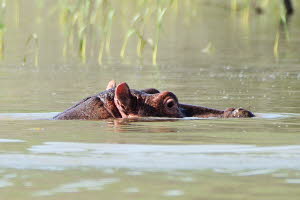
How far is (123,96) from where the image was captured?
7031 millimetres

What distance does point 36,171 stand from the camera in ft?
15.7

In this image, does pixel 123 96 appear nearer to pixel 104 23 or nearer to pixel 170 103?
pixel 170 103

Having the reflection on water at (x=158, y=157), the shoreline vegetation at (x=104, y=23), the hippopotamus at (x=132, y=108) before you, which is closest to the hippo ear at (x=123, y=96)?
the hippopotamus at (x=132, y=108)

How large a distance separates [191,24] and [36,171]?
2068 cm

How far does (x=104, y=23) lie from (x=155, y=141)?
7.26 feet

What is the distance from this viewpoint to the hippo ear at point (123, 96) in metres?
6.98

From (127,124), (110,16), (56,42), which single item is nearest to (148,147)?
(127,124)

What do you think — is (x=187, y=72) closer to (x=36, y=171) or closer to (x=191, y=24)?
(x=36, y=171)

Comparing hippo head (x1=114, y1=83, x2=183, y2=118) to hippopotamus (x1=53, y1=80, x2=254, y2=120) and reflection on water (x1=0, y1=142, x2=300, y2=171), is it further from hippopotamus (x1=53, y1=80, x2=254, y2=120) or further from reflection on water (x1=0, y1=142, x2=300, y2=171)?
reflection on water (x1=0, y1=142, x2=300, y2=171)

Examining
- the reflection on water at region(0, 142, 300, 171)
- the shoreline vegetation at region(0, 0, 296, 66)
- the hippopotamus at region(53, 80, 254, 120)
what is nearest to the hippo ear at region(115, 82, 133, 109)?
the hippopotamus at region(53, 80, 254, 120)

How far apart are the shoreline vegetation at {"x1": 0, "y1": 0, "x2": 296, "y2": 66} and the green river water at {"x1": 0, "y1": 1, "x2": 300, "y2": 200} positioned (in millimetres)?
473

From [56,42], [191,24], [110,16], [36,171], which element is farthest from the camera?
[191,24]

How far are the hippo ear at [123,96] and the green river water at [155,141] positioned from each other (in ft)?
0.58

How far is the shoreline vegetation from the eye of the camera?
7.41 metres
